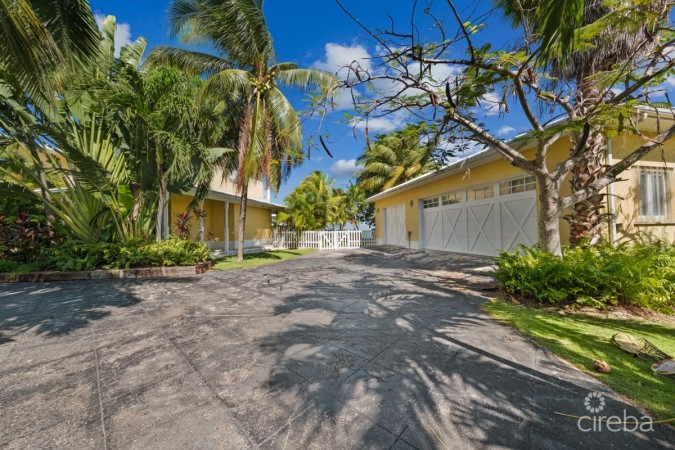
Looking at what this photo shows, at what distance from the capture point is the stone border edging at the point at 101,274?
7.25 m

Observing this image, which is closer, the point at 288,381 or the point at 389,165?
the point at 288,381

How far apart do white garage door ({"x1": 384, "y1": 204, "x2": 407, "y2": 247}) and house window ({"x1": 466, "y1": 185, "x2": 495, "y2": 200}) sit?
5349mm

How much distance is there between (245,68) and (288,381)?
11199 mm

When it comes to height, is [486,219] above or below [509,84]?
below

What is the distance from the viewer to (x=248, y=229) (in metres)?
18.2

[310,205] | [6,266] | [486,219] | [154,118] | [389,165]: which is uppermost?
[389,165]

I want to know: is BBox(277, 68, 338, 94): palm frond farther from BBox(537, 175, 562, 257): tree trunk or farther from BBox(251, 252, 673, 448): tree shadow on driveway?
BBox(251, 252, 673, 448): tree shadow on driveway

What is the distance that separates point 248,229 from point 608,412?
17989 millimetres

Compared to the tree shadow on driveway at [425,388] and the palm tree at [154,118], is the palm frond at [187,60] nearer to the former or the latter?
the palm tree at [154,118]

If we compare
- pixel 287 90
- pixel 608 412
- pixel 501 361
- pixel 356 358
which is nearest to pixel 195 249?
pixel 287 90

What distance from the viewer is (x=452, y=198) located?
11.4 meters

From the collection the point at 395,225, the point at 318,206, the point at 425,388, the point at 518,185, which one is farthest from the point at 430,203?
the point at 425,388

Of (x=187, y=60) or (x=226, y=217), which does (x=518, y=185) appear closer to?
(x=187, y=60)

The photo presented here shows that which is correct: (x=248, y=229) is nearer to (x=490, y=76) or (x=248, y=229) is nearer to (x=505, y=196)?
(x=505, y=196)
